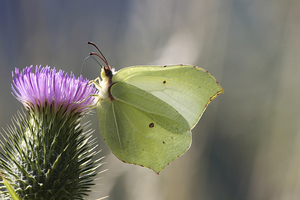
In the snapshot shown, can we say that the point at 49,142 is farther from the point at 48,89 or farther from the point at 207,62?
the point at 207,62

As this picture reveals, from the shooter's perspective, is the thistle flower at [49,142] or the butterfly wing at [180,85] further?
the butterfly wing at [180,85]

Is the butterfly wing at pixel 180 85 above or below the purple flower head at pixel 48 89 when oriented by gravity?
above

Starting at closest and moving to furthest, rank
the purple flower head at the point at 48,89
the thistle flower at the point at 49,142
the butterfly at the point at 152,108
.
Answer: the thistle flower at the point at 49,142 < the purple flower head at the point at 48,89 < the butterfly at the point at 152,108

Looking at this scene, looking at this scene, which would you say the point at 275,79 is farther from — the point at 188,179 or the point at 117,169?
the point at 117,169

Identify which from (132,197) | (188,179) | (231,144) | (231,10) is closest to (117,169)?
(132,197)

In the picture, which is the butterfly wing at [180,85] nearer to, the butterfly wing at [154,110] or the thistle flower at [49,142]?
the butterfly wing at [154,110]

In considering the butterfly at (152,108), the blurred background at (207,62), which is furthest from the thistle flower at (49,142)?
the blurred background at (207,62)

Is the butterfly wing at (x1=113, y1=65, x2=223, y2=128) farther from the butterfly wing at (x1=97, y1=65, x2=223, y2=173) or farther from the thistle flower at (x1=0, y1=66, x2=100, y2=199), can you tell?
the thistle flower at (x1=0, y1=66, x2=100, y2=199)
